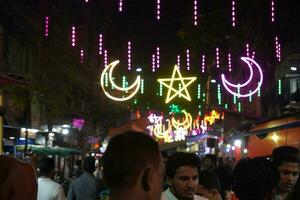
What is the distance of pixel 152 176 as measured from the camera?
104 inches

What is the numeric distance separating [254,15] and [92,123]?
27.0m

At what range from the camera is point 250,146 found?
26891 mm

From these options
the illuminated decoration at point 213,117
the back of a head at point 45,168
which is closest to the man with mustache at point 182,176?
the back of a head at point 45,168

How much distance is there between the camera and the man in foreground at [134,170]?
261cm

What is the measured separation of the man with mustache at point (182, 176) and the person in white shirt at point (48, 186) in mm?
2973

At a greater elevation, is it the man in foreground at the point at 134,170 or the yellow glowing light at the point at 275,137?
the man in foreground at the point at 134,170

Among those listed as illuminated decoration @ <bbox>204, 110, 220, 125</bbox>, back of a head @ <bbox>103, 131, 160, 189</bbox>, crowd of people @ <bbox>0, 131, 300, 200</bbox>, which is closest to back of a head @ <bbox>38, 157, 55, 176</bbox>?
crowd of people @ <bbox>0, 131, 300, 200</bbox>

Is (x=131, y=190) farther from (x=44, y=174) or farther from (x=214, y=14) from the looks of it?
(x=214, y=14)

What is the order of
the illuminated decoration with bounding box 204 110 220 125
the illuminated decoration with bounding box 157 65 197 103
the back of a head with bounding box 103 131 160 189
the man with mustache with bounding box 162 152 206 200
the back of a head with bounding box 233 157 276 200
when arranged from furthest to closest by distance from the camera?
the illuminated decoration with bounding box 204 110 220 125 < the illuminated decoration with bounding box 157 65 197 103 < the man with mustache with bounding box 162 152 206 200 < the back of a head with bounding box 233 157 276 200 < the back of a head with bounding box 103 131 160 189

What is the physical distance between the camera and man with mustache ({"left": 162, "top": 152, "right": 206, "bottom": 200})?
17.8 ft

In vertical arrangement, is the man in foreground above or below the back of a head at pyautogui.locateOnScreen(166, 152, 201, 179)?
above

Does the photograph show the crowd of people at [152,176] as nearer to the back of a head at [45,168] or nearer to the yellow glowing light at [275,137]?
the back of a head at [45,168]

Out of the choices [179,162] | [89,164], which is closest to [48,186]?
[89,164]

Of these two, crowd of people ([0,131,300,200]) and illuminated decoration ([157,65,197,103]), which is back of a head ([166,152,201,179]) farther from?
illuminated decoration ([157,65,197,103])
